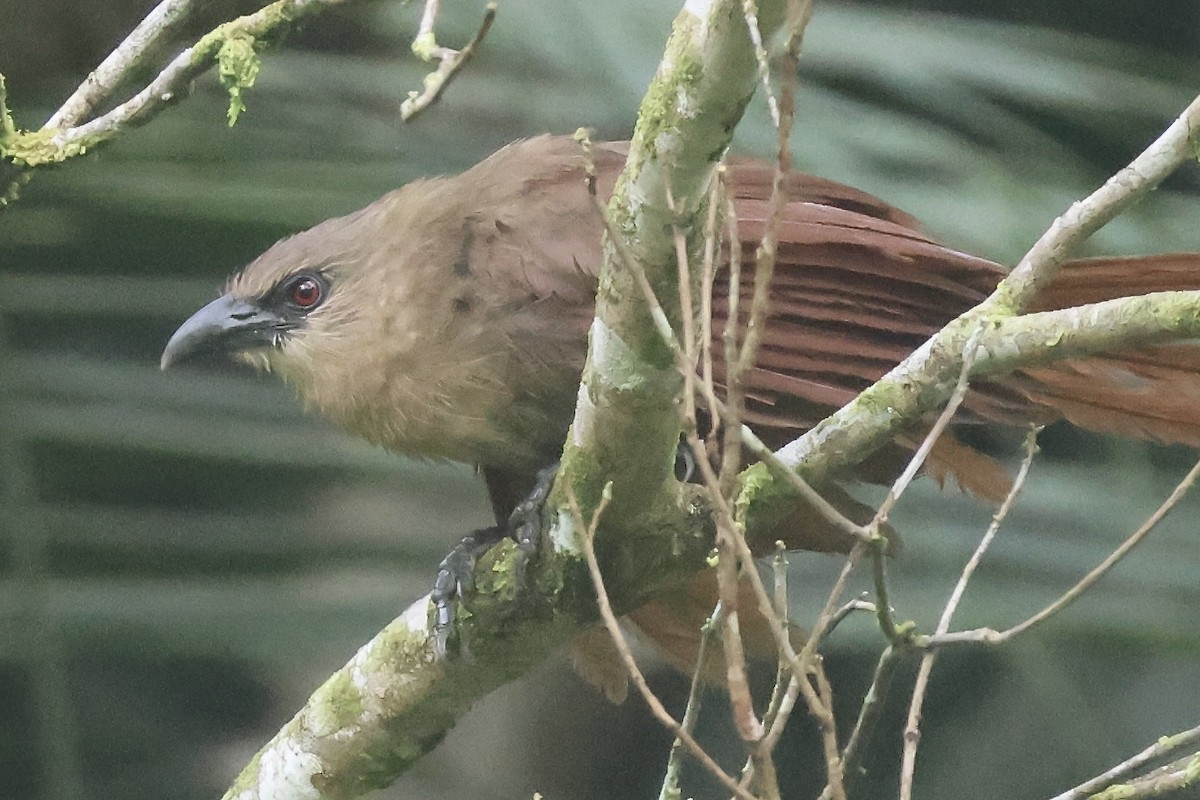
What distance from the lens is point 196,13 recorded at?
4.63ft

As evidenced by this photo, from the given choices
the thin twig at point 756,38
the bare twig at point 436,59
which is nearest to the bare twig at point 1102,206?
the thin twig at point 756,38

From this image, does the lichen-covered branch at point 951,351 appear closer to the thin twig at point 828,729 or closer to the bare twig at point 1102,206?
the bare twig at point 1102,206

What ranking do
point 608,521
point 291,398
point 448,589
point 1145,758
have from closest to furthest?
point 1145,758
point 608,521
point 448,589
point 291,398

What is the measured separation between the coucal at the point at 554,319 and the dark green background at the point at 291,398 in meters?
0.35

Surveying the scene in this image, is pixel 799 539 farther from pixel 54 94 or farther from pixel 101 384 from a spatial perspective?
pixel 54 94

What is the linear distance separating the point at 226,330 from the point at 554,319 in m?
0.45

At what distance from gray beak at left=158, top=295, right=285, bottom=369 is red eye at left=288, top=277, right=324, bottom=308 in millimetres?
29

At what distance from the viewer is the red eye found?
1.69 m

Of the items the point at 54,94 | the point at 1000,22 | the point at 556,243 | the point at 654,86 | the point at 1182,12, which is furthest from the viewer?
the point at 1182,12

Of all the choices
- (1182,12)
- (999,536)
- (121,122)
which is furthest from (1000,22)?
(121,122)

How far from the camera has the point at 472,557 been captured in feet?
4.89

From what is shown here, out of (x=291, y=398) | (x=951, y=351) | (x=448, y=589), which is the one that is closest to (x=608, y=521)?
(x=448, y=589)

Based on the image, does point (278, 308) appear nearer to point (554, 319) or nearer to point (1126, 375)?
point (554, 319)

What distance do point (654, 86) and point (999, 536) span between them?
1.24 metres
